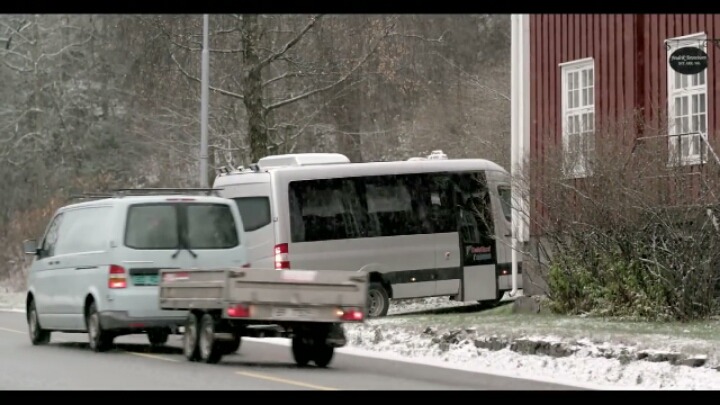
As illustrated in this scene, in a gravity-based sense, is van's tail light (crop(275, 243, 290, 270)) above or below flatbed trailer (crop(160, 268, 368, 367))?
above

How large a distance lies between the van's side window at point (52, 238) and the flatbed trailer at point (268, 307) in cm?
409

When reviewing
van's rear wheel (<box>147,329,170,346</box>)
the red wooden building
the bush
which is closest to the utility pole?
the red wooden building

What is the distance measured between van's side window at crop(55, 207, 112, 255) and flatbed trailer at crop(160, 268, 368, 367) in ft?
7.10

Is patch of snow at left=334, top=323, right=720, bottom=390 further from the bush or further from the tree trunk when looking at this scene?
the tree trunk

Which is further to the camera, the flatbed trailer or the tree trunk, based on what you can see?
the tree trunk

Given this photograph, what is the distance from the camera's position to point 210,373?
19250 millimetres

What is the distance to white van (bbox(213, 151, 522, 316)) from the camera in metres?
30.8

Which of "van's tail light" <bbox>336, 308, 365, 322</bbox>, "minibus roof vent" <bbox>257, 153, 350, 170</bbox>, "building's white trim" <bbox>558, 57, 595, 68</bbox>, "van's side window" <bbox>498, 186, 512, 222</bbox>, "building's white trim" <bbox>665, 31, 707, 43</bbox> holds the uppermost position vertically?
"building's white trim" <bbox>665, 31, 707, 43</bbox>

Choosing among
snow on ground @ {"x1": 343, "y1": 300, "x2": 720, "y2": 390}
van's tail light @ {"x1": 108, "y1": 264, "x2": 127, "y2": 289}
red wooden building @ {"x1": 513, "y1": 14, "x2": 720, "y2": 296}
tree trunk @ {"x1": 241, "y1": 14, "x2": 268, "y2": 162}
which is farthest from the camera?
tree trunk @ {"x1": 241, "y1": 14, "x2": 268, "y2": 162}

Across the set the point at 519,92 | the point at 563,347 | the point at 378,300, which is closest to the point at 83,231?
the point at 563,347

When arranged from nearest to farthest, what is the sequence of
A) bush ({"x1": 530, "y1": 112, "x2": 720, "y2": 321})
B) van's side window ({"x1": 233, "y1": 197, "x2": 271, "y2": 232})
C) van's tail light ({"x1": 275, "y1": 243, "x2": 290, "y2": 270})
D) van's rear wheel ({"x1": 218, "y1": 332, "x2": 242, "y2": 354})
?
van's rear wheel ({"x1": 218, "y1": 332, "x2": 242, "y2": 354}) < bush ({"x1": 530, "y1": 112, "x2": 720, "y2": 321}) < van's tail light ({"x1": 275, "y1": 243, "x2": 290, "y2": 270}) < van's side window ({"x1": 233, "y1": 197, "x2": 271, "y2": 232})

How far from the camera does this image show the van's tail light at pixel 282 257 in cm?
3041

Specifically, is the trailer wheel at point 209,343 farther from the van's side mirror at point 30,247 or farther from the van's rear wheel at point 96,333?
the van's side mirror at point 30,247

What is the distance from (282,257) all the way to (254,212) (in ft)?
3.42
